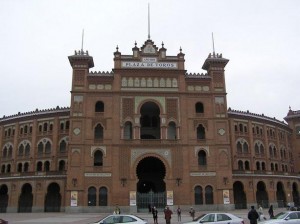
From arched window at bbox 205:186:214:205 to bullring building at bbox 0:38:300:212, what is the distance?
0.13 meters

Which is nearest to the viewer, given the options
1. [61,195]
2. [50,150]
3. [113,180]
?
[113,180]

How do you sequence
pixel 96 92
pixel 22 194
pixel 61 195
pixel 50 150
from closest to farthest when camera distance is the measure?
pixel 96 92
pixel 61 195
pixel 22 194
pixel 50 150

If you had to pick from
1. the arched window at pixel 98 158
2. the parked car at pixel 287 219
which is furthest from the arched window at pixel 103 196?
the parked car at pixel 287 219

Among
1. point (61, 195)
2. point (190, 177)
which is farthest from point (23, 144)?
point (190, 177)

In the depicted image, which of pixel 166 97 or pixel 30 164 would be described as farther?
pixel 30 164

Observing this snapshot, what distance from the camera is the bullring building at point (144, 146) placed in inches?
1960

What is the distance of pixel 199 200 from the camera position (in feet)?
165

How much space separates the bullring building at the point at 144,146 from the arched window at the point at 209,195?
5.0 inches

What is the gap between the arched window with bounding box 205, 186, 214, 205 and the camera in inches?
1980

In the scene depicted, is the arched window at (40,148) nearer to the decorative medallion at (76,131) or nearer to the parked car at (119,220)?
the decorative medallion at (76,131)

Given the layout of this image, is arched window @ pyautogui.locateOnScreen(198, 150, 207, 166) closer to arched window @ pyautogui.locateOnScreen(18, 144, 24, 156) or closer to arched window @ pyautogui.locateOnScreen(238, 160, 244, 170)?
arched window @ pyautogui.locateOnScreen(238, 160, 244, 170)

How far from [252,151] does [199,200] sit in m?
22.9

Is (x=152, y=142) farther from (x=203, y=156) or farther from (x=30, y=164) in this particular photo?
(x=30, y=164)

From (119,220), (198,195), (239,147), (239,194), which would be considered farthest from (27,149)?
(119,220)
